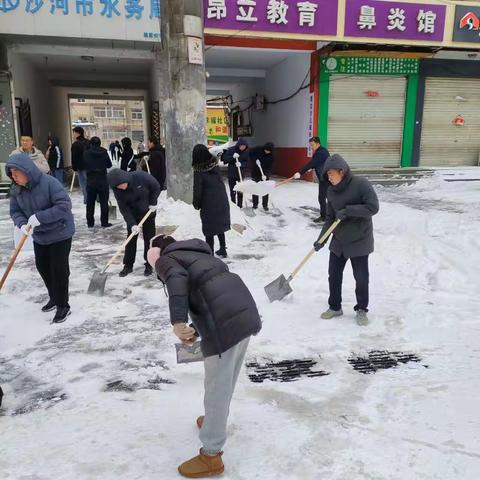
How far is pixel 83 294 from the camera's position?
505 centimetres

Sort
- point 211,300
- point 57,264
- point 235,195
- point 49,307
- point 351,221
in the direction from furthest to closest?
point 235,195 < point 49,307 < point 57,264 < point 351,221 < point 211,300

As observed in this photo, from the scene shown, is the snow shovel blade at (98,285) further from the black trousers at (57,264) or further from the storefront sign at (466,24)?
the storefront sign at (466,24)

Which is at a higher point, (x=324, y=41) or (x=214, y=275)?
(x=324, y=41)

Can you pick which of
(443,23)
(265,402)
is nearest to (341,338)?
(265,402)

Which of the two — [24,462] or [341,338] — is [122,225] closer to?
[341,338]

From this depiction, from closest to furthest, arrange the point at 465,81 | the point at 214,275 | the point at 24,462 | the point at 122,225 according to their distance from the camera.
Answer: the point at 214,275, the point at 24,462, the point at 122,225, the point at 465,81

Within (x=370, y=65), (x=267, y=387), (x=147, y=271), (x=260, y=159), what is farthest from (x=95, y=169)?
(x=370, y=65)

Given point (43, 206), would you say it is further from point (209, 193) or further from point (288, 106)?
point (288, 106)

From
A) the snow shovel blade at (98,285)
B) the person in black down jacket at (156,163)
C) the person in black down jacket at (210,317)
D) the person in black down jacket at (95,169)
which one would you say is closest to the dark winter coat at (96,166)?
the person in black down jacket at (95,169)

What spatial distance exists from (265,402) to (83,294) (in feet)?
9.38

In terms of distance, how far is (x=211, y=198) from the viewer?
5.79 metres

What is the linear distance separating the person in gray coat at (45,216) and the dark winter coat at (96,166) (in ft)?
12.5

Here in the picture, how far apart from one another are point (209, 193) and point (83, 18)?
7.68 m

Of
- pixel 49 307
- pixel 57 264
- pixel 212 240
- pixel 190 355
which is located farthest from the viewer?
pixel 212 240
